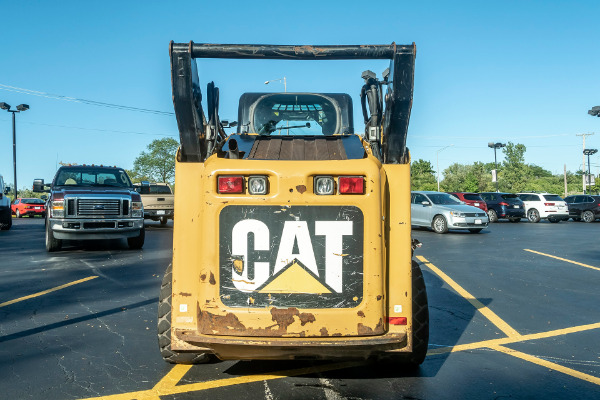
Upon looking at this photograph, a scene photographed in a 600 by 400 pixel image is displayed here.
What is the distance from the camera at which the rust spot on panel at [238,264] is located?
3318 mm

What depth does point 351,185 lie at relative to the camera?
3318mm

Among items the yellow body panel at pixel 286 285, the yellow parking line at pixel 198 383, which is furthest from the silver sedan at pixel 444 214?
the yellow body panel at pixel 286 285

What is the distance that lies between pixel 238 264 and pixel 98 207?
9.64m

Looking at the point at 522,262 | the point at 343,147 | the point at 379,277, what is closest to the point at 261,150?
the point at 343,147

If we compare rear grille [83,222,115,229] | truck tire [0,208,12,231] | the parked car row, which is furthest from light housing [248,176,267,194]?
the parked car row

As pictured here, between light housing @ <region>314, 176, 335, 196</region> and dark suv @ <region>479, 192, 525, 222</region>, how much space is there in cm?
2732

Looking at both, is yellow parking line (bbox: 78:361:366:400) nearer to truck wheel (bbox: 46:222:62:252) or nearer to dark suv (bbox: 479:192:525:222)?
truck wheel (bbox: 46:222:62:252)

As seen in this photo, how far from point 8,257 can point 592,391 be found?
11.6 meters

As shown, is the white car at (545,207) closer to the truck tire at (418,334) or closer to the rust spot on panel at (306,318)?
the truck tire at (418,334)

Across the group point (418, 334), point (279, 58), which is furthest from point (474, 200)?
point (279, 58)

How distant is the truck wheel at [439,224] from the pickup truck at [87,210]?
446 inches

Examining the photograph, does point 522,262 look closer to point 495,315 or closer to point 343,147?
point 495,315

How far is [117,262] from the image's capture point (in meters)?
10.5

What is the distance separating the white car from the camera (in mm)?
28078
